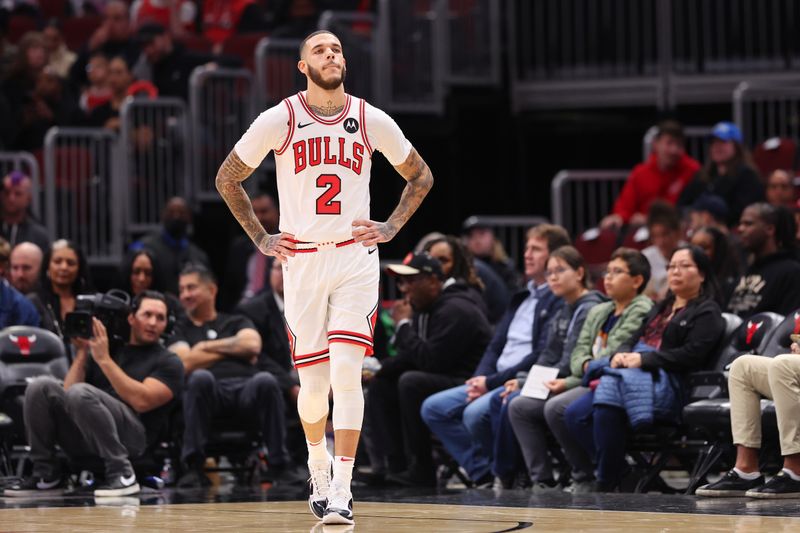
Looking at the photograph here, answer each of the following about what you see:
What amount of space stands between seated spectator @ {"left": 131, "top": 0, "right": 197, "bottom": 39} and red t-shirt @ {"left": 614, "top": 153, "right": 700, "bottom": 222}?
603cm

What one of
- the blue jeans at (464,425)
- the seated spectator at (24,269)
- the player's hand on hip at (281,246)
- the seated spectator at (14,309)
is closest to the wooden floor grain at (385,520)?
the player's hand on hip at (281,246)

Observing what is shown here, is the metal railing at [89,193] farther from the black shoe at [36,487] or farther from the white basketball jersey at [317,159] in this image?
the white basketball jersey at [317,159]

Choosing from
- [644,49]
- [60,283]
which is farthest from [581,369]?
[644,49]

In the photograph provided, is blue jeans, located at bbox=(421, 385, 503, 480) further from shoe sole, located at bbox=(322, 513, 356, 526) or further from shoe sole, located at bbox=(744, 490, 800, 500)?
shoe sole, located at bbox=(322, 513, 356, 526)

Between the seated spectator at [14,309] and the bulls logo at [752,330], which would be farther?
the seated spectator at [14,309]

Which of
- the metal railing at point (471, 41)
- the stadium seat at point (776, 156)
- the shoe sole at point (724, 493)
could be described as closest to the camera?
the shoe sole at point (724, 493)

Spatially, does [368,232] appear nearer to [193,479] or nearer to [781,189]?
[193,479]

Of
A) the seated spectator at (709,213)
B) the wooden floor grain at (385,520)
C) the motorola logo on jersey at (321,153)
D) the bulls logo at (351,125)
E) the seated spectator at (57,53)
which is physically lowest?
the wooden floor grain at (385,520)

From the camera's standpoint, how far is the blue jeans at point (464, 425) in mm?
10469

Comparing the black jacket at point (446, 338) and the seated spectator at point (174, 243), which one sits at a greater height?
the seated spectator at point (174, 243)

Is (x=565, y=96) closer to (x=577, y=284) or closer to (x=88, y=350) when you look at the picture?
(x=577, y=284)

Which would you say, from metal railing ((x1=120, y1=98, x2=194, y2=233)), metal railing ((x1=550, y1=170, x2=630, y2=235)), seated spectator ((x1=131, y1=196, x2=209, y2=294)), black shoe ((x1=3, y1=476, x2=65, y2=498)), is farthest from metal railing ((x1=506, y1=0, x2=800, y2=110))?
black shoe ((x1=3, y1=476, x2=65, y2=498))

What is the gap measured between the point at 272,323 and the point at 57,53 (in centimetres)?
764

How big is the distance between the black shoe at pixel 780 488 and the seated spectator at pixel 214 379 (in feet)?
11.5
